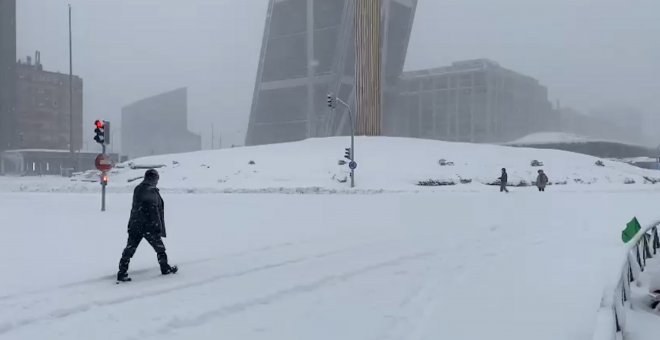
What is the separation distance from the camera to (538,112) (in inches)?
4589

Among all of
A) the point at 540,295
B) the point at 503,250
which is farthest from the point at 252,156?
the point at 540,295

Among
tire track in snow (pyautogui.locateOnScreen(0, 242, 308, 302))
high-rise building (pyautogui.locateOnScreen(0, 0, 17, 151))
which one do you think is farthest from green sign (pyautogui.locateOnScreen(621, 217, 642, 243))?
high-rise building (pyautogui.locateOnScreen(0, 0, 17, 151))

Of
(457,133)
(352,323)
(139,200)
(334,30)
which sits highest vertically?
(334,30)

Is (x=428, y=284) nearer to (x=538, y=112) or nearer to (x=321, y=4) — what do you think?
(x=321, y=4)

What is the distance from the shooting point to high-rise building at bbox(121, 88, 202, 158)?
145375mm

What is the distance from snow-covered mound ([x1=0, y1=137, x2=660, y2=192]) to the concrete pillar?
5204 mm

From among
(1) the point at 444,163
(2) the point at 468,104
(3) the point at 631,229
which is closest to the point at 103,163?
(3) the point at 631,229

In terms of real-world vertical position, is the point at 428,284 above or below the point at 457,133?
below

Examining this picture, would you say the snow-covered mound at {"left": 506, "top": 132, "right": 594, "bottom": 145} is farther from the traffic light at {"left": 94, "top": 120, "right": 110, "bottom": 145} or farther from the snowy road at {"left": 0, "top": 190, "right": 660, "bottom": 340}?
the traffic light at {"left": 94, "top": 120, "right": 110, "bottom": 145}

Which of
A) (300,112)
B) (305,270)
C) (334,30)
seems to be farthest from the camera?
(300,112)

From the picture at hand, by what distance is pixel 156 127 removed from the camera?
152750mm

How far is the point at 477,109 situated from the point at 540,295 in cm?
10057

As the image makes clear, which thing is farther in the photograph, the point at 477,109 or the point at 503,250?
the point at 477,109

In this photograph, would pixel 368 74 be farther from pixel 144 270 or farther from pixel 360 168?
pixel 144 270
